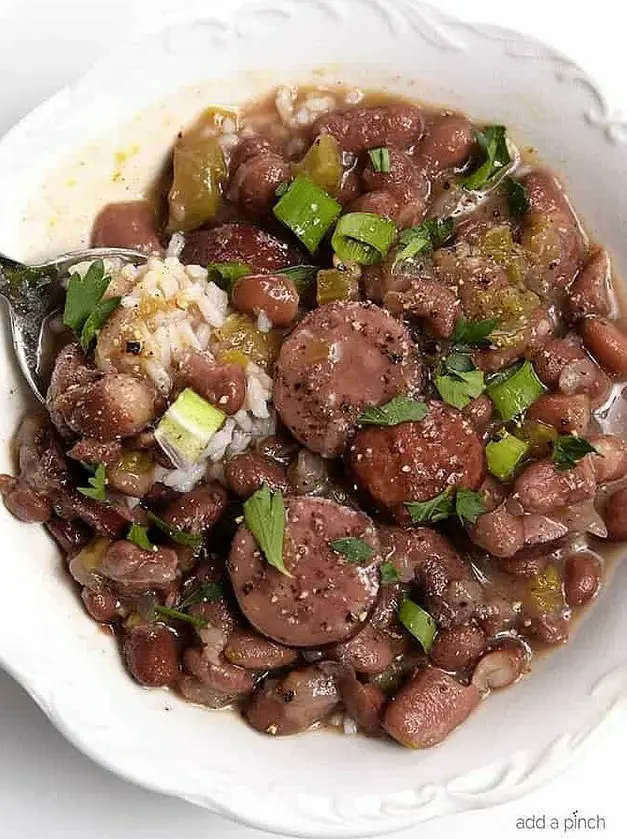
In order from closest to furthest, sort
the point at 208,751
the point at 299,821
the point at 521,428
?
1. the point at 299,821
2. the point at 208,751
3. the point at 521,428

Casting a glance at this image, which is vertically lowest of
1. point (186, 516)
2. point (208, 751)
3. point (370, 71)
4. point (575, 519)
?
point (208, 751)

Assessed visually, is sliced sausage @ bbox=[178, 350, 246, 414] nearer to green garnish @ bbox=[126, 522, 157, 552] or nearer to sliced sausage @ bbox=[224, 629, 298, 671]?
green garnish @ bbox=[126, 522, 157, 552]

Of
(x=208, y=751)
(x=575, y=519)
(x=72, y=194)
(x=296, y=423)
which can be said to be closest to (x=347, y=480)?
(x=296, y=423)

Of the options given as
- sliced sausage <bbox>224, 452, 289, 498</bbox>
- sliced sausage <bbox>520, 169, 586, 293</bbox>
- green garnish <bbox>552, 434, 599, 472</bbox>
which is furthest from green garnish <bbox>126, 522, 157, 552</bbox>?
sliced sausage <bbox>520, 169, 586, 293</bbox>

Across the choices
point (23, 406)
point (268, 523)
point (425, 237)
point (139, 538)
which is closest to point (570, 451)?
point (425, 237)

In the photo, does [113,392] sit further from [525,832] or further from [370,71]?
[525,832]

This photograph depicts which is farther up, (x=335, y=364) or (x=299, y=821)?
(x=335, y=364)
